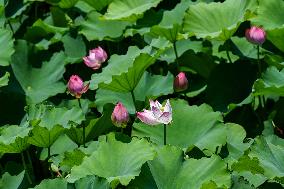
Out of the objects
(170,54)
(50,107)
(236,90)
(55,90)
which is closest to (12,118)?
(55,90)

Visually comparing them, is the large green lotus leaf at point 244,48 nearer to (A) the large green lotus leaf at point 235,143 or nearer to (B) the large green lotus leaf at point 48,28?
(A) the large green lotus leaf at point 235,143

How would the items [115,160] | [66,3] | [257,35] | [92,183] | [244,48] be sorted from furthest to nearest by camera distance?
[66,3], [244,48], [257,35], [115,160], [92,183]

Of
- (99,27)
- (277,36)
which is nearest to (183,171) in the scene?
(277,36)

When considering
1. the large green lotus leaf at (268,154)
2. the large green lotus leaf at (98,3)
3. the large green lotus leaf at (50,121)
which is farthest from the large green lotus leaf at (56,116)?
the large green lotus leaf at (98,3)

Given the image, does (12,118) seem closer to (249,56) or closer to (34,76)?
(34,76)

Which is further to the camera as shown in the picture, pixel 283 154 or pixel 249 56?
pixel 249 56

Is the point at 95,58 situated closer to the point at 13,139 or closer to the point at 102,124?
the point at 102,124
